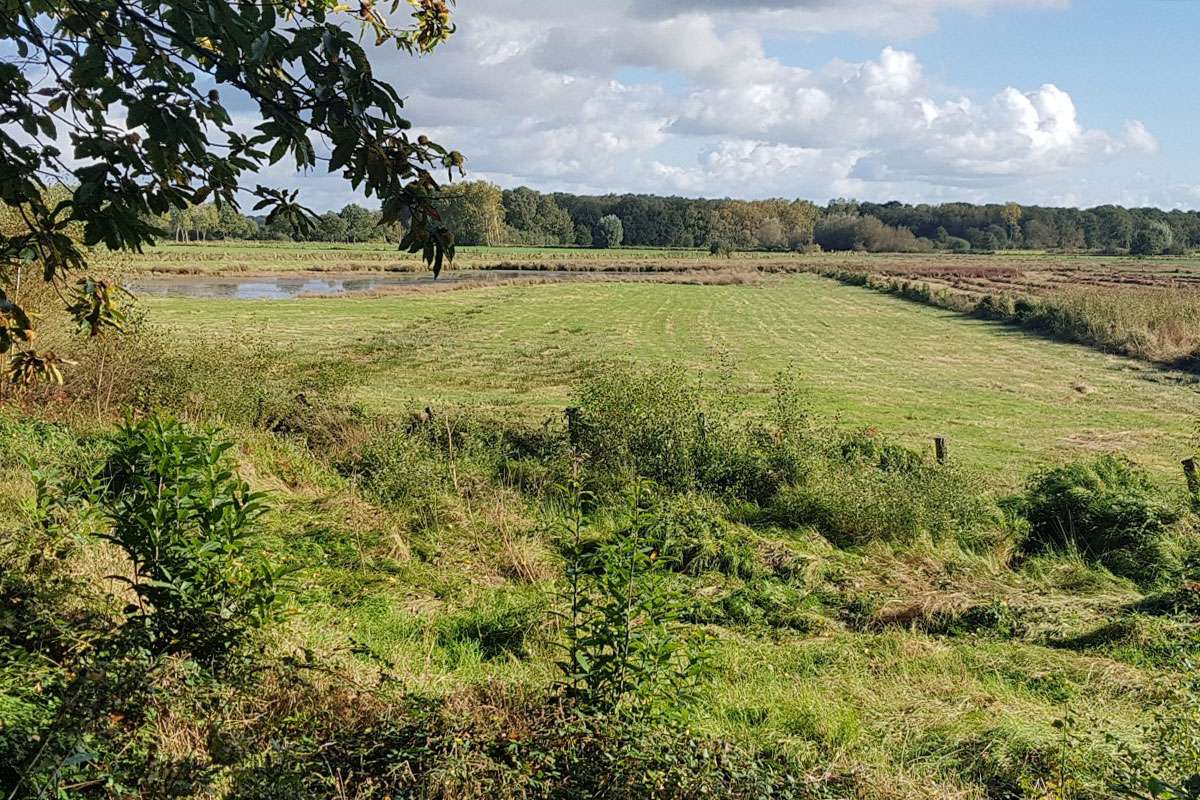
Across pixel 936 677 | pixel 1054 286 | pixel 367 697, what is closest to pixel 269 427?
pixel 367 697

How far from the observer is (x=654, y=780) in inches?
162

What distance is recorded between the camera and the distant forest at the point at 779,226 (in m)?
132

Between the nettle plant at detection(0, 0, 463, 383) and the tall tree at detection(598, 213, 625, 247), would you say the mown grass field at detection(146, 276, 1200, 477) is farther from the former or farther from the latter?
the tall tree at detection(598, 213, 625, 247)

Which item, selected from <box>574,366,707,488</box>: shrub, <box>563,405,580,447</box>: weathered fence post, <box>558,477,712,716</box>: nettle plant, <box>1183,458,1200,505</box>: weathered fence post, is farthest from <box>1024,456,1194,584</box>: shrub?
<box>558,477,712,716</box>: nettle plant

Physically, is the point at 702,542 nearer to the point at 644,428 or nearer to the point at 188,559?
the point at 644,428

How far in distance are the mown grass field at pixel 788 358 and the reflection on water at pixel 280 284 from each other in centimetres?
719

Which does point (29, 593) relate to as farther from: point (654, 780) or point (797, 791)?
point (797, 791)

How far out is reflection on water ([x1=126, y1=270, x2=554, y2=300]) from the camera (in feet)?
187

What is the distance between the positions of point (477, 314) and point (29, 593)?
4193 centimetres

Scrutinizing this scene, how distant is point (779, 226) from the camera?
162 m

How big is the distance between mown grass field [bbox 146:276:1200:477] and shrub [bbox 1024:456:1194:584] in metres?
3.56

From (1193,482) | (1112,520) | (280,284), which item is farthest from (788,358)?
(280,284)

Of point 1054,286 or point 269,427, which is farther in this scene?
point 1054,286

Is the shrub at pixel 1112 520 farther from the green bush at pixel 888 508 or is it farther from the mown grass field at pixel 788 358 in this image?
the mown grass field at pixel 788 358
